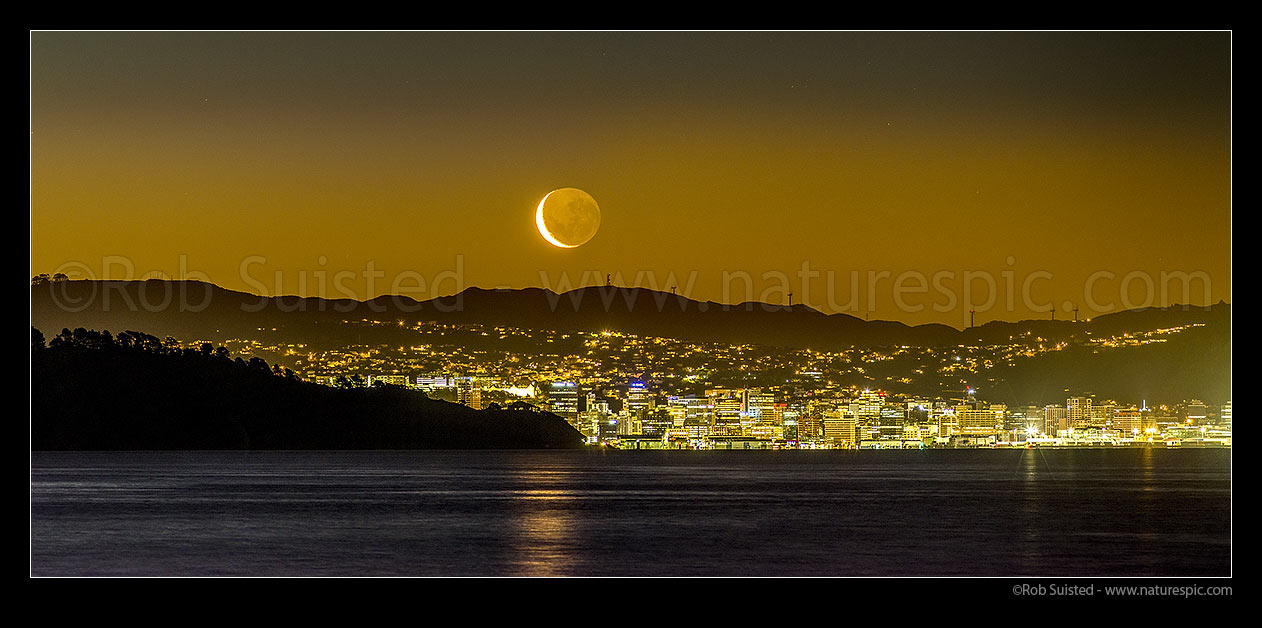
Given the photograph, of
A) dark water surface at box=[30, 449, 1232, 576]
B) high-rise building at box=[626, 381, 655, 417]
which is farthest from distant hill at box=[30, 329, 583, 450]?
dark water surface at box=[30, 449, 1232, 576]

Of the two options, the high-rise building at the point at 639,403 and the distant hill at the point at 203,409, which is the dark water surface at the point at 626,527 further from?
the high-rise building at the point at 639,403

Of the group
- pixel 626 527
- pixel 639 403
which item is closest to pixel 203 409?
pixel 639 403

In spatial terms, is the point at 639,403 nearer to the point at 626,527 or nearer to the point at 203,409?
the point at 203,409

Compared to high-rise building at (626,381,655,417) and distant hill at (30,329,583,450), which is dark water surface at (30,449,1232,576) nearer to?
distant hill at (30,329,583,450)
